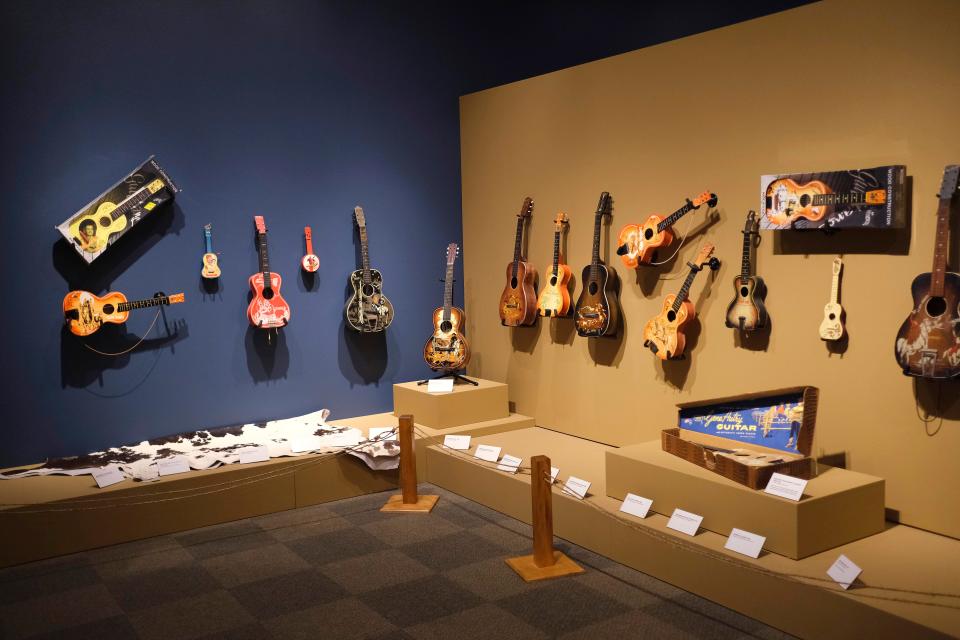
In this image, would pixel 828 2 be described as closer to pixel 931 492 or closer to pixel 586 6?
pixel 931 492

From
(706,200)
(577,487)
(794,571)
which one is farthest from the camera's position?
(706,200)

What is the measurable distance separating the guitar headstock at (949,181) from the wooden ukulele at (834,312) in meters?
0.53

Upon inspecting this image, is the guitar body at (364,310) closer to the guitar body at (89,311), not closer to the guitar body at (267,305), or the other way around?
the guitar body at (267,305)

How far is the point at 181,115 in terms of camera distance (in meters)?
Answer: 4.93

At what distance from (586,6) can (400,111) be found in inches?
58.7

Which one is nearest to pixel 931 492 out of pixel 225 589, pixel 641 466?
pixel 641 466

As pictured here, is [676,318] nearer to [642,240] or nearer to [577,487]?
[642,240]

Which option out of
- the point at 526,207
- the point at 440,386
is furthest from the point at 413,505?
the point at 526,207

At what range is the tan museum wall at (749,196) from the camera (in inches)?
133

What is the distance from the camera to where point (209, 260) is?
4.98 metres

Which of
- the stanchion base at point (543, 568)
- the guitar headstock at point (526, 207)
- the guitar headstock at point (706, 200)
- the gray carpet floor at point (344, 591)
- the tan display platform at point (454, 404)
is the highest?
the guitar headstock at point (526, 207)

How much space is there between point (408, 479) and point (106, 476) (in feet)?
4.90

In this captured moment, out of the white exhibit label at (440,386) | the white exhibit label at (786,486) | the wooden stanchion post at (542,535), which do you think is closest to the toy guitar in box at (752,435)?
the white exhibit label at (786,486)

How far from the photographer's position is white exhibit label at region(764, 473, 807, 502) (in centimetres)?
312
